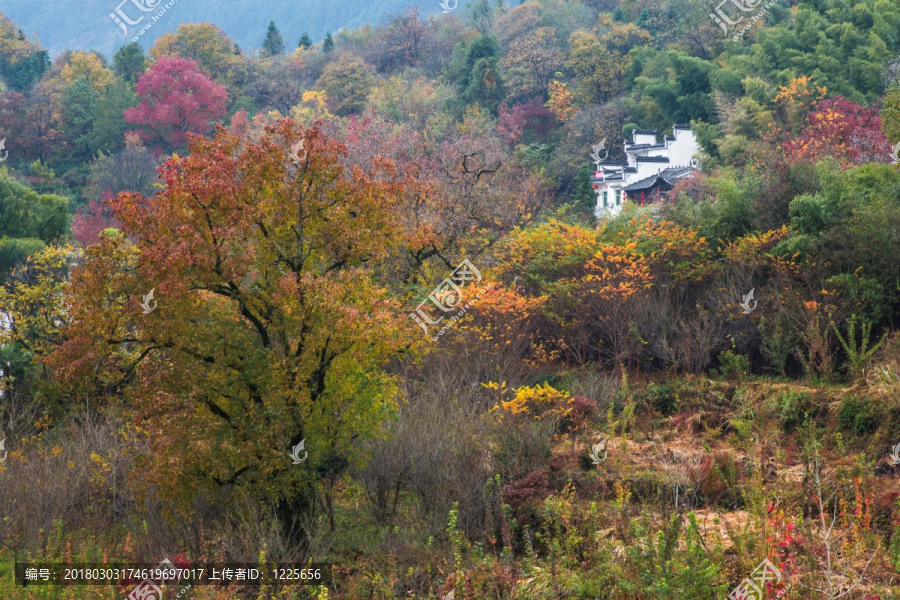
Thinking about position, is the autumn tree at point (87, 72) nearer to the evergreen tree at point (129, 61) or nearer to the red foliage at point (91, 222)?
the evergreen tree at point (129, 61)

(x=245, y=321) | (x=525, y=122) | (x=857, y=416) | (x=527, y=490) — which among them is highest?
(x=525, y=122)

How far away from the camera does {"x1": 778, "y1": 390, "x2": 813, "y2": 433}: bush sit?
9852mm

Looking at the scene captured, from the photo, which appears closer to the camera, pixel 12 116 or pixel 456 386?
pixel 456 386

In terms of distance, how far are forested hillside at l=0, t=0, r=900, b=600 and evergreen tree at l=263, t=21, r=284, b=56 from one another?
34.3 meters

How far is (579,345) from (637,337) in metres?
1.02

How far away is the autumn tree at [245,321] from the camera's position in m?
7.50

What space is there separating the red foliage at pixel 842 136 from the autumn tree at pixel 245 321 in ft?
35.7

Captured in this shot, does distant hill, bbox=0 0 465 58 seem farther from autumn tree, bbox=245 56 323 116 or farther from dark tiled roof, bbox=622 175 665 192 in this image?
dark tiled roof, bbox=622 175 665 192

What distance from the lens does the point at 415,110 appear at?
33.2m

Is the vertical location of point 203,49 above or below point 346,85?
above

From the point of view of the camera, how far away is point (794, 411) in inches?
389


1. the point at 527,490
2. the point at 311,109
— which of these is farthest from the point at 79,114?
the point at 527,490

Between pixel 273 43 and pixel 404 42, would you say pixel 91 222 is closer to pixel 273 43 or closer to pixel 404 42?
pixel 404 42

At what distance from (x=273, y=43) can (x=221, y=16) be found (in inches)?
2259
